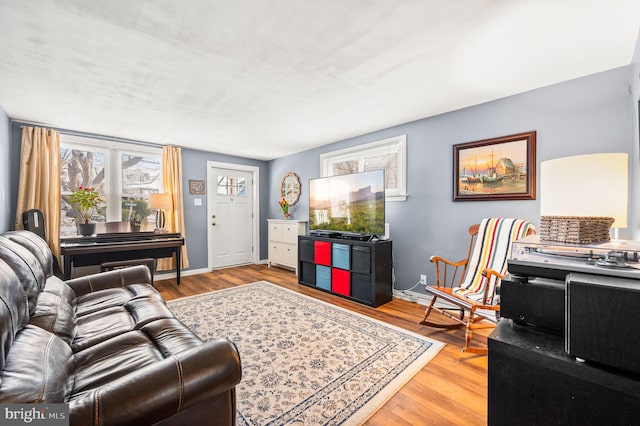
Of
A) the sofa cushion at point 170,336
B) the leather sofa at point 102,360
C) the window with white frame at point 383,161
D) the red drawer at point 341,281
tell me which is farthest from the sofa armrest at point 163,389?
the window with white frame at point 383,161

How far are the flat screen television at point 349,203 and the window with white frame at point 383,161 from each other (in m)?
0.39

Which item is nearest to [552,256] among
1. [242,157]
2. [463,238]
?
[463,238]

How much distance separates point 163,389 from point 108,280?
194cm

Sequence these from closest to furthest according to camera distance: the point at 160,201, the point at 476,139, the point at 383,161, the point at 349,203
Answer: the point at 476,139 < the point at 349,203 < the point at 383,161 < the point at 160,201

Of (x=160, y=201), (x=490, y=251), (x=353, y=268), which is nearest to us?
(x=490, y=251)

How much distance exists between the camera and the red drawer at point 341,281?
3592 mm

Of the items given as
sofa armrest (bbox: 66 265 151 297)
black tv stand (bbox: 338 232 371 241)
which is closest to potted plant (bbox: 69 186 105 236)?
sofa armrest (bbox: 66 265 151 297)

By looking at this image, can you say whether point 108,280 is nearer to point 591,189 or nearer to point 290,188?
point 591,189

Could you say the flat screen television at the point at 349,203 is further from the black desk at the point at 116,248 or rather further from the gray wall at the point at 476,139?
the black desk at the point at 116,248

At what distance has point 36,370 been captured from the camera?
2.93ft

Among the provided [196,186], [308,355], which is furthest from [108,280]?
[196,186]

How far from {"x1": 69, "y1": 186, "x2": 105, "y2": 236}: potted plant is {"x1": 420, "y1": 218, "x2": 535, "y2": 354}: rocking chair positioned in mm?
4349

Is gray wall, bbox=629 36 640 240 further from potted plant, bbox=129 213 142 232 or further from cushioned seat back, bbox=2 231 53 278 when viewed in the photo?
potted plant, bbox=129 213 142 232

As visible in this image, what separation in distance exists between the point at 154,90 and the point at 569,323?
3336 mm
